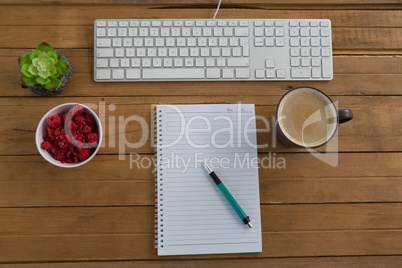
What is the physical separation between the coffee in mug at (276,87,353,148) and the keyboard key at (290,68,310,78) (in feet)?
0.27

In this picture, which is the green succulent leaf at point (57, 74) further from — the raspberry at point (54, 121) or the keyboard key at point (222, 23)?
the keyboard key at point (222, 23)

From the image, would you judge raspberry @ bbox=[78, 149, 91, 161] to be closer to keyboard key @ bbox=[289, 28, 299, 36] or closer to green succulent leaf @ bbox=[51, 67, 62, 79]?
green succulent leaf @ bbox=[51, 67, 62, 79]

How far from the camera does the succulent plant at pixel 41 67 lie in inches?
24.9

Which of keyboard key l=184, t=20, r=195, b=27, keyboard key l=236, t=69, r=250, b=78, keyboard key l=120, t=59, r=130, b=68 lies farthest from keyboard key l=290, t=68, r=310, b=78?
keyboard key l=120, t=59, r=130, b=68

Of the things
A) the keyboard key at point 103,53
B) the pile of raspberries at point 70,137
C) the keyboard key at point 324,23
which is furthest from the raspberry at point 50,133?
the keyboard key at point 324,23

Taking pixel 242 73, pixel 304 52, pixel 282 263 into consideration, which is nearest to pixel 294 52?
pixel 304 52

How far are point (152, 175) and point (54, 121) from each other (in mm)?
229

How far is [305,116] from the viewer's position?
681 millimetres

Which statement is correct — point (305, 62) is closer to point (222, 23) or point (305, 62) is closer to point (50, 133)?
point (222, 23)

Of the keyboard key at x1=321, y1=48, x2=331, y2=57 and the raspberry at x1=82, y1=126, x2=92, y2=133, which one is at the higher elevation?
the keyboard key at x1=321, y1=48, x2=331, y2=57

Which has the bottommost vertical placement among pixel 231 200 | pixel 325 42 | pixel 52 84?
pixel 231 200

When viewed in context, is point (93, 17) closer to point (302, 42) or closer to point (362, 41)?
point (302, 42)

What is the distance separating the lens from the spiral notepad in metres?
0.69

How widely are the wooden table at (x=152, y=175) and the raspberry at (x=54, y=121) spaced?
101 mm
